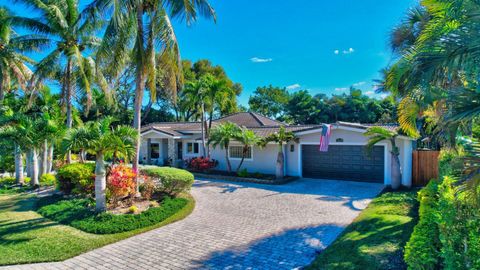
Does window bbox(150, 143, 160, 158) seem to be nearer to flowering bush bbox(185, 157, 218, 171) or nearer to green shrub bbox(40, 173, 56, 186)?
flowering bush bbox(185, 157, 218, 171)

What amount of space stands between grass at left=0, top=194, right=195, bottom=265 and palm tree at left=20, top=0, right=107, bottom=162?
290 inches

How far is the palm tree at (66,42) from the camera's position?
49.6 ft

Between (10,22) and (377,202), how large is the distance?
2057cm

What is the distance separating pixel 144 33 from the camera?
38.7ft

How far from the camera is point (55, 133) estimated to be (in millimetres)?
15141

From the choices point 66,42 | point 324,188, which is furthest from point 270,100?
point 66,42

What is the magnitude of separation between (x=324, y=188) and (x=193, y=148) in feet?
40.7

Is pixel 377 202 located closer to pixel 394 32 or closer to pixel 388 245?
pixel 388 245

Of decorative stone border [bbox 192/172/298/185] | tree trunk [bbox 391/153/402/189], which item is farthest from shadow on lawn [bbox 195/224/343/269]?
decorative stone border [bbox 192/172/298/185]

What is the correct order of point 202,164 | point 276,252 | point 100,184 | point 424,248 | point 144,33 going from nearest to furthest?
point 424,248
point 276,252
point 100,184
point 144,33
point 202,164

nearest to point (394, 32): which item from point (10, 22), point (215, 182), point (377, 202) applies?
point (377, 202)

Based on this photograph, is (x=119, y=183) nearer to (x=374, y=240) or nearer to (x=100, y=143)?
(x=100, y=143)

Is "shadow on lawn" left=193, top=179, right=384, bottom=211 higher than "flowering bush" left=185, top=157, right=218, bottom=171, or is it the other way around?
"flowering bush" left=185, top=157, right=218, bottom=171

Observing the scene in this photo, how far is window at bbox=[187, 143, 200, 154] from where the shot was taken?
23900 millimetres
